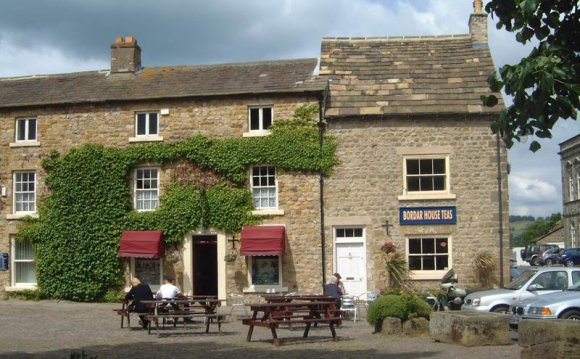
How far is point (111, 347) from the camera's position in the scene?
47.9ft

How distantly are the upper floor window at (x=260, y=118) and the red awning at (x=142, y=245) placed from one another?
4.93 m

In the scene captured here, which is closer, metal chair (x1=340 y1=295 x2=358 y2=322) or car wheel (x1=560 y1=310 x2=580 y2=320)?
car wheel (x1=560 y1=310 x2=580 y2=320)

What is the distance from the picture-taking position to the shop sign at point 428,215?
2520 centimetres

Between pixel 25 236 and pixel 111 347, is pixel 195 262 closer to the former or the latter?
pixel 25 236

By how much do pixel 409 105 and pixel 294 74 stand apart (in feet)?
14.4

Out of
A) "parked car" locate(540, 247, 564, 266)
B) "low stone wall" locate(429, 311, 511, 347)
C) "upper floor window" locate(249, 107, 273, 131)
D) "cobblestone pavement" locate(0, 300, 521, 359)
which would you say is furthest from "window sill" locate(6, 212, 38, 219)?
"parked car" locate(540, 247, 564, 266)

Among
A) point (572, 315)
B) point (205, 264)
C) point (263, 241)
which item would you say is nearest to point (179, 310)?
point (263, 241)

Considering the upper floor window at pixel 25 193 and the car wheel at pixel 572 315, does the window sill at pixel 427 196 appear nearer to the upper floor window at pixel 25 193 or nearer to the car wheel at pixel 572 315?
the car wheel at pixel 572 315

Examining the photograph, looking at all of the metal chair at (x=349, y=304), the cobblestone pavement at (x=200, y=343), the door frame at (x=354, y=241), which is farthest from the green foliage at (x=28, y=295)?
the metal chair at (x=349, y=304)

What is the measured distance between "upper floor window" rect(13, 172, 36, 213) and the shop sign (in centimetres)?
1341

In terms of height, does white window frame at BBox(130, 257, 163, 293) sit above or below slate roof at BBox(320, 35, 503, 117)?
below

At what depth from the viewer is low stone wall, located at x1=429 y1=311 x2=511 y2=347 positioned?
1408 centimetres

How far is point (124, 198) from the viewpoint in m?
26.6

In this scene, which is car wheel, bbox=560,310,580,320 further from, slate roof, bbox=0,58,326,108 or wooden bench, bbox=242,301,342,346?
slate roof, bbox=0,58,326,108
